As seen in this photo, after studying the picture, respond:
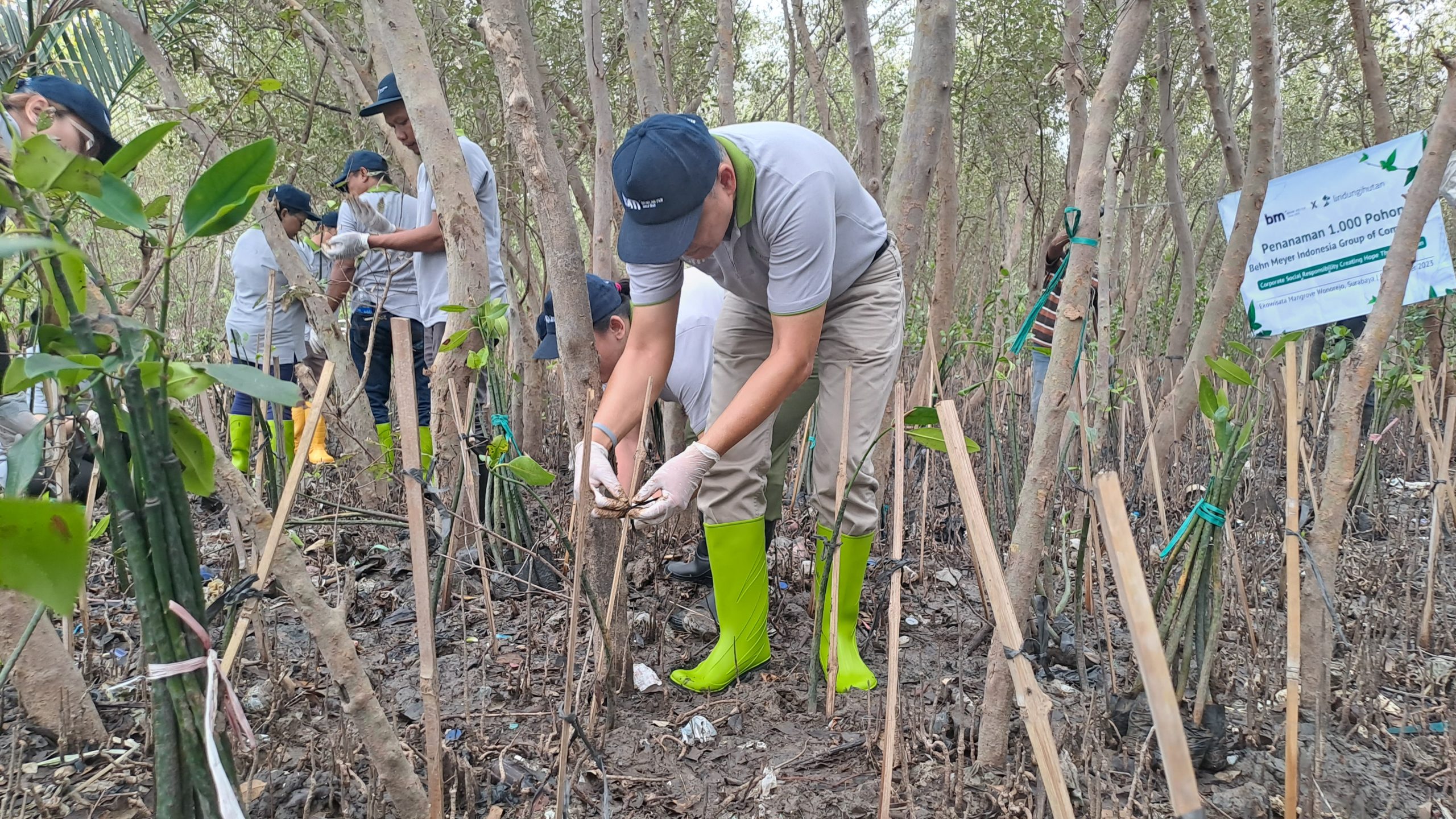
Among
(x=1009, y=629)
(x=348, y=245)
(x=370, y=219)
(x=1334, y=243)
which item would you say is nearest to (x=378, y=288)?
(x=348, y=245)

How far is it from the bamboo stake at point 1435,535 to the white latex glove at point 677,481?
1.69 metres

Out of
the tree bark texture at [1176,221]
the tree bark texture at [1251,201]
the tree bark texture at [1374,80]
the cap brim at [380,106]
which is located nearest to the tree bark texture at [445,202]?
the cap brim at [380,106]

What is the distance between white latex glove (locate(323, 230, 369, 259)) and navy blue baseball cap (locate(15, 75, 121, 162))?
0.99 metres

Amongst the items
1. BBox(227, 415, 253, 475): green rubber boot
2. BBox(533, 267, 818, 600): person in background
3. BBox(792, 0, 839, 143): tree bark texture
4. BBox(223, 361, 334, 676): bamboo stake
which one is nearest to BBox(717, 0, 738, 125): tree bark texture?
BBox(792, 0, 839, 143): tree bark texture

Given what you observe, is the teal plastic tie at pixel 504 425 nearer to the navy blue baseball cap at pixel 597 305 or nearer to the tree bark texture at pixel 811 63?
the navy blue baseball cap at pixel 597 305

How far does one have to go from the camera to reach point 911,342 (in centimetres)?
538

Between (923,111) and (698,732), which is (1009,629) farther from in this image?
(923,111)

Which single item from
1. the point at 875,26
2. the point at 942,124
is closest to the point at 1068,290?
the point at 942,124

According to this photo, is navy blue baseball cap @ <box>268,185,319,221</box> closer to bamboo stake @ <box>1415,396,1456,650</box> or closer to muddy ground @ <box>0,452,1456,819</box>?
muddy ground @ <box>0,452,1456,819</box>

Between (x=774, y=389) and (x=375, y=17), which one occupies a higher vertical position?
(x=375, y=17)

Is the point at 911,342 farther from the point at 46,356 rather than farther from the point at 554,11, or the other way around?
the point at 46,356

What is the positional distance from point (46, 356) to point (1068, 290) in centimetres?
127

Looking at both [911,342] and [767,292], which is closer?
[767,292]

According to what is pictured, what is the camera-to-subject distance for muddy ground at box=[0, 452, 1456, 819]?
54.6 inches
